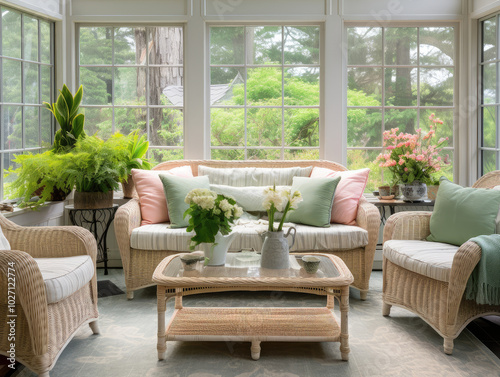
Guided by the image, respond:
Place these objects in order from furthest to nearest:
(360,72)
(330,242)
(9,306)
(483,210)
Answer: (360,72) → (330,242) → (483,210) → (9,306)

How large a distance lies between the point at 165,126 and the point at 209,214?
231 cm

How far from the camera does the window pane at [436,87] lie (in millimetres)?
4887

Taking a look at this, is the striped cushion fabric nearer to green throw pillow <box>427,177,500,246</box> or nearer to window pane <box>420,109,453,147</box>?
window pane <box>420,109,453,147</box>

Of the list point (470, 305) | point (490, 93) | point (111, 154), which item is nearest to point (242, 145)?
point (111, 154)

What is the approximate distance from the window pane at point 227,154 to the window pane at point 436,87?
1.70 meters

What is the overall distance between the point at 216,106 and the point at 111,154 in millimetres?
1145

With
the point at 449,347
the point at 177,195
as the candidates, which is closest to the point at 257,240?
the point at 177,195

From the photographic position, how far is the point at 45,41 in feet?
15.3

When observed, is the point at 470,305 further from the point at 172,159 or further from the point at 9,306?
the point at 172,159

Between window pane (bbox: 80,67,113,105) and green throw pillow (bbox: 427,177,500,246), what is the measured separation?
3066 millimetres

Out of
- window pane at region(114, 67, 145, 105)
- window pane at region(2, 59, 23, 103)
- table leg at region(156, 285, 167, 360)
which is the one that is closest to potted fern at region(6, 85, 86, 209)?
window pane at region(2, 59, 23, 103)

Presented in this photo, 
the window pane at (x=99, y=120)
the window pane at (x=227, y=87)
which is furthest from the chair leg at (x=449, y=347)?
the window pane at (x=99, y=120)

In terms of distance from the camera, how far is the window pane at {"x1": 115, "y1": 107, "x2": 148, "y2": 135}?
4.93 m

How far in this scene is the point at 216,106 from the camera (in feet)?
16.2
